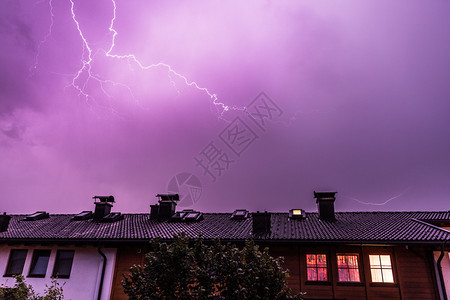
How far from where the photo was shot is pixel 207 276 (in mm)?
7547

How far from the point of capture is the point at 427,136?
69312 mm

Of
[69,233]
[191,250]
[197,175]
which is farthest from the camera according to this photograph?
[197,175]

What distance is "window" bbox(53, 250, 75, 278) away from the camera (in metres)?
14.8

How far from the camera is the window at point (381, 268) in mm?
12367

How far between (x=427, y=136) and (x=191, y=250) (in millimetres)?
76132

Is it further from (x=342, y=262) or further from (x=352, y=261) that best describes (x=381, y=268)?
(x=342, y=262)

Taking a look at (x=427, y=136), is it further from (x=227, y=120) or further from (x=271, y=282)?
(x=271, y=282)

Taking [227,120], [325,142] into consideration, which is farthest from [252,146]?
[325,142]

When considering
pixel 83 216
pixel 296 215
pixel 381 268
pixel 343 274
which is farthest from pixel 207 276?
pixel 83 216

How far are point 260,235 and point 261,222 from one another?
3.85 feet

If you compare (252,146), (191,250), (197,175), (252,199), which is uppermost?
(252,146)

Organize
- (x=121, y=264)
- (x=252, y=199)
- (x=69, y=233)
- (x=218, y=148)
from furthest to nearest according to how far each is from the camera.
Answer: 1. (x=218, y=148)
2. (x=252, y=199)
3. (x=69, y=233)
4. (x=121, y=264)

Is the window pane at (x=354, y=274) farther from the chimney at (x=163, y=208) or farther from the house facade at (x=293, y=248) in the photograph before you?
the chimney at (x=163, y=208)

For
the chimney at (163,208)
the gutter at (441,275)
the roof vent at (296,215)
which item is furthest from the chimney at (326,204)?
the chimney at (163,208)
